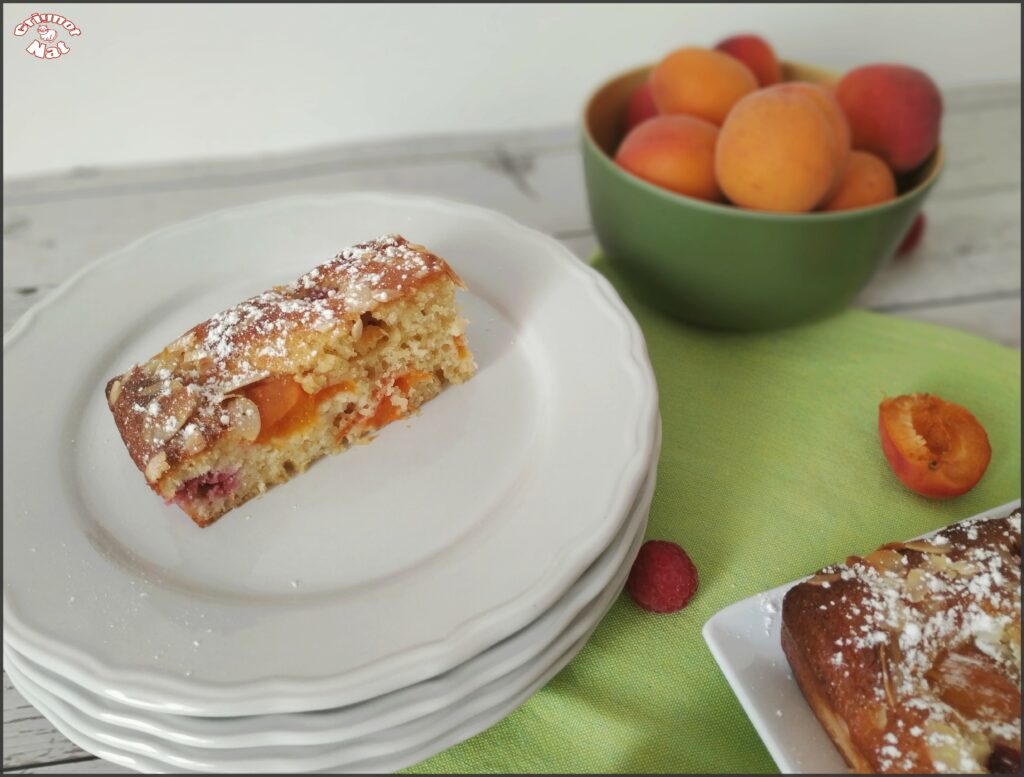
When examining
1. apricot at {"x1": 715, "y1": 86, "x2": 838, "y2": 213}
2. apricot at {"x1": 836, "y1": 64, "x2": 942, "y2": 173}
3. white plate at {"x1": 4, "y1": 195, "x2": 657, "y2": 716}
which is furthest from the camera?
apricot at {"x1": 836, "y1": 64, "x2": 942, "y2": 173}

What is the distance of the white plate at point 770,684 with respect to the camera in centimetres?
112

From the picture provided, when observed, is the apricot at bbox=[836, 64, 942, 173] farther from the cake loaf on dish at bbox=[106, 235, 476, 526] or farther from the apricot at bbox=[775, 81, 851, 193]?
the cake loaf on dish at bbox=[106, 235, 476, 526]

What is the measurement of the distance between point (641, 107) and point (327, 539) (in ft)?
4.35

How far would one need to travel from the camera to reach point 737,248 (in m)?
1.77

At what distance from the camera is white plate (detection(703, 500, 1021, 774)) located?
112 cm

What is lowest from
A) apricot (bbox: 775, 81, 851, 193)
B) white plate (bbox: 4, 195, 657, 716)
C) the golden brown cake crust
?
white plate (bbox: 4, 195, 657, 716)

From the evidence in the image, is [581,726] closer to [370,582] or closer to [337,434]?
[370,582]

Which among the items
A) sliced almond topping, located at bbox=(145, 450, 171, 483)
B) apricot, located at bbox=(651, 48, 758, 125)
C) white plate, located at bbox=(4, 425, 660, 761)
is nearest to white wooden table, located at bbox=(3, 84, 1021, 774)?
apricot, located at bbox=(651, 48, 758, 125)

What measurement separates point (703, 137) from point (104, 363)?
1.34 meters

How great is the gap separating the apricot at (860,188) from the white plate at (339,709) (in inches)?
40.7

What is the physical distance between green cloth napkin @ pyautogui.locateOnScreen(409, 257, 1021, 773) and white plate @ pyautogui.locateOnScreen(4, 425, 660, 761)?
0.15 meters

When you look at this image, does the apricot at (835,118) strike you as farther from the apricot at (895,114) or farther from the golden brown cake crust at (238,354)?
the golden brown cake crust at (238,354)

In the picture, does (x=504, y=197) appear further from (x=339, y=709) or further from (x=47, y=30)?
(x=339, y=709)

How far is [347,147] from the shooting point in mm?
2760
